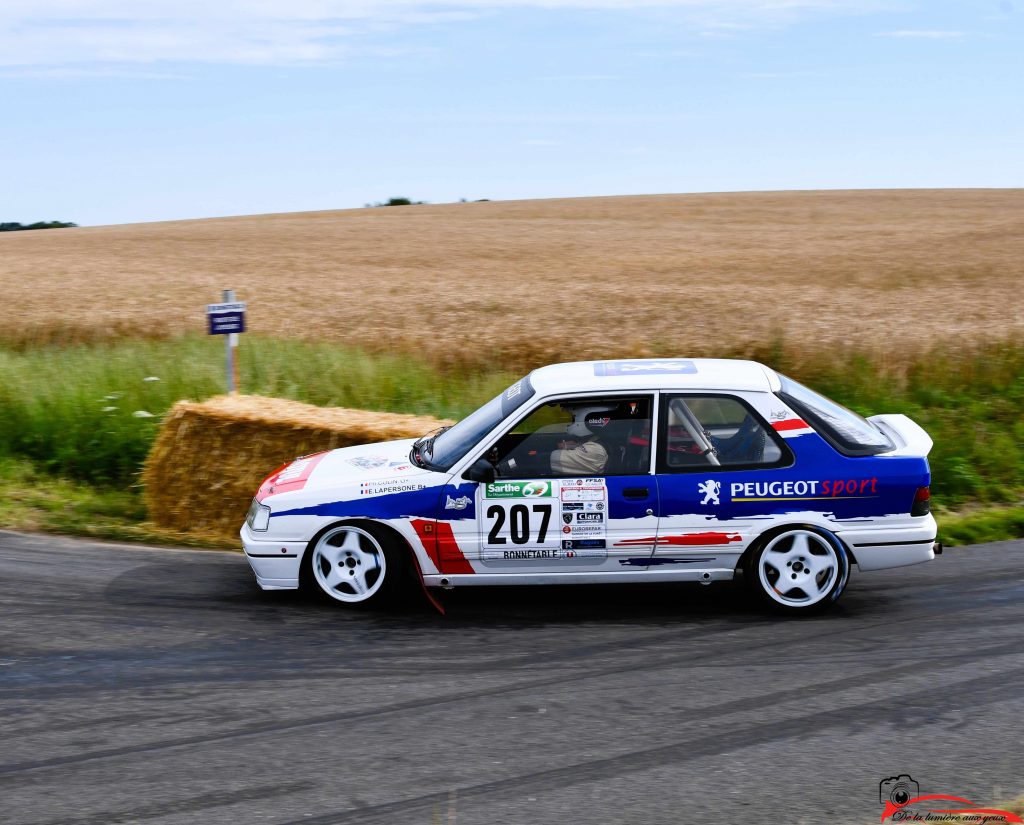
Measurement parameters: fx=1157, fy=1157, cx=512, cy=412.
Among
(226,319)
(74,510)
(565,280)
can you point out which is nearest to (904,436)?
(226,319)

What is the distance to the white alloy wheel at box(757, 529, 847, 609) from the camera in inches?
281

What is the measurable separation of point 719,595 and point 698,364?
1.54 metres

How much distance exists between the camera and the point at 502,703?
5.74 meters

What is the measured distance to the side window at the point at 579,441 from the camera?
711 cm

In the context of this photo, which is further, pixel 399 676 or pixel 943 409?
pixel 943 409

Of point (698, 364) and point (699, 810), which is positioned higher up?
point (698, 364)

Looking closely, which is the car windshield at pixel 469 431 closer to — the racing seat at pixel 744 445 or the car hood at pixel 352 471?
the car hood at pixel 352 471

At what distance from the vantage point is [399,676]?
20.1 ft

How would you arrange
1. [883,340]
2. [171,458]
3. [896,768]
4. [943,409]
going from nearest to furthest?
[896,768] → [171,458] → [943,409] → [883,340]

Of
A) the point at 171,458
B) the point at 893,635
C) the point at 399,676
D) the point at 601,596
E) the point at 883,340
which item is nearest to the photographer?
the point at 399,676

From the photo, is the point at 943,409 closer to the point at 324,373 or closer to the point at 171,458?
the point at 324,373

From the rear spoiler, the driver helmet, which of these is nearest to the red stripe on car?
the rear spoiler

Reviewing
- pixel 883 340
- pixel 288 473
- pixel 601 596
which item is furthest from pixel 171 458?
pixel 883 340

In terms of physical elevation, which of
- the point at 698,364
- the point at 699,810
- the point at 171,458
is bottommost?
the point at 699,810
